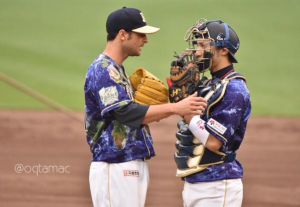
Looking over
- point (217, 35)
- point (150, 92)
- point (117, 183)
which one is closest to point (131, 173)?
point (117, 183)

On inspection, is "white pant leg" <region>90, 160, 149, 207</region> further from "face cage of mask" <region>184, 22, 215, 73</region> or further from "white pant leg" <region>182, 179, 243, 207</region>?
"face cage of mask" <region>184, 22, 215, 73</region>

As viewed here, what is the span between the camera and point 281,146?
514cm

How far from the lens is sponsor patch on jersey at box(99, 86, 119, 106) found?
3.25 meters

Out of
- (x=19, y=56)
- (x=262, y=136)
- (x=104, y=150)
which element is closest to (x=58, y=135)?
(x=19, y=56)

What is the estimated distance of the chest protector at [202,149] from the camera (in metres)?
3.20

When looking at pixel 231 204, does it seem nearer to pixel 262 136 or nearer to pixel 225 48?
pixel 225 48

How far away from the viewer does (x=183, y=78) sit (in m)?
3.20

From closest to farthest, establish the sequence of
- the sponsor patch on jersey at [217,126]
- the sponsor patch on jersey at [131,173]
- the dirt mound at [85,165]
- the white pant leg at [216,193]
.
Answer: the sponsor patch on jersey at [217,126] → the white pant leg at [216,193] → the sponsor patch on jersey at [131,173] → the dirt mound at [85,165]

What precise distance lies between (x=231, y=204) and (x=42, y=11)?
271cm

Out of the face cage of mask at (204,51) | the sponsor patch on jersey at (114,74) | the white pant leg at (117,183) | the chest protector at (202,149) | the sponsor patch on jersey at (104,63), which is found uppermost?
the face cage of mask at (204,51)

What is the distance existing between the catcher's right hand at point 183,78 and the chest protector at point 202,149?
0.25 ft

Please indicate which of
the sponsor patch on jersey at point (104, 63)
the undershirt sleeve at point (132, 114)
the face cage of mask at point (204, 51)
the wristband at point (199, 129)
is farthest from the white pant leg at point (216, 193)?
the sponsor patch on jersey at point (104, 63)

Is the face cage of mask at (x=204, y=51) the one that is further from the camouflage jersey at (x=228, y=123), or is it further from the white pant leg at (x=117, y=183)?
the white pant leg at (x=117, y=183)

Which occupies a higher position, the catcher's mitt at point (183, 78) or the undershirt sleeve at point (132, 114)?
the catcher's mitt at point (183, 78)
